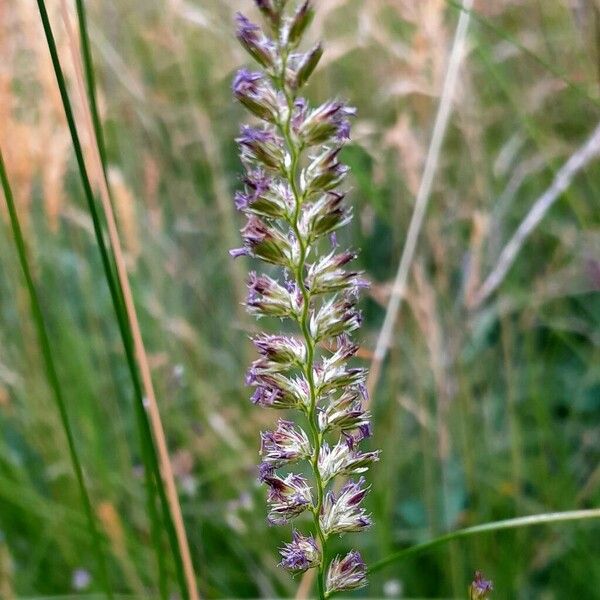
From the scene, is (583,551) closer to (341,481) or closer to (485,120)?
(341,481)

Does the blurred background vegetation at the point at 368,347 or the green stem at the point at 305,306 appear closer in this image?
the green stem at the point at 305,306

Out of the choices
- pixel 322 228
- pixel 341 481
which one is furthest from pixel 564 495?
pixel 322 228

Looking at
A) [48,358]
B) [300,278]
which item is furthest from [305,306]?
[48,358]

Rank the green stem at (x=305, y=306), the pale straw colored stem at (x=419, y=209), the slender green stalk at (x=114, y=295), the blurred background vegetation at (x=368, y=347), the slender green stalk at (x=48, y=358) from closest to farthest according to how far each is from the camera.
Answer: the green stem at (x=305, y=306) < the slender green stalk at (x=114, y=295) < the slender green stalk at (x=48, y=358) < the pale straw colored stem at (x=419, y=209) < the blurred background vegetation at (x=368, y=347)

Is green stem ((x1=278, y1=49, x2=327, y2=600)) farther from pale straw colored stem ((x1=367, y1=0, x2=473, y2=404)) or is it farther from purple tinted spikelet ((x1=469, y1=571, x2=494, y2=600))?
pale straw colored stem ((x1=367, y1=0, x2=473, y2=404))

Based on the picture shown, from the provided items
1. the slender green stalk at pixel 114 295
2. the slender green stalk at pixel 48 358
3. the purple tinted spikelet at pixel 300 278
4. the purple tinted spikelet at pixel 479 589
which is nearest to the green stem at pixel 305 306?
the purple tinted spikelet at pixel 300 278

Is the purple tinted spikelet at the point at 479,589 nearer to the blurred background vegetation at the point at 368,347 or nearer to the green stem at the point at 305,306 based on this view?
the green stem at the point at 305,306

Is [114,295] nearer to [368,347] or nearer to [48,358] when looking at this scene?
[48,358]

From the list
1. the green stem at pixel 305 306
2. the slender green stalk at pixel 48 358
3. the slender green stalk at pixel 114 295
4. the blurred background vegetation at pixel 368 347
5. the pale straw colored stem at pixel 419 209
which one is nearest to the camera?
the green stem at pixel 305 306
